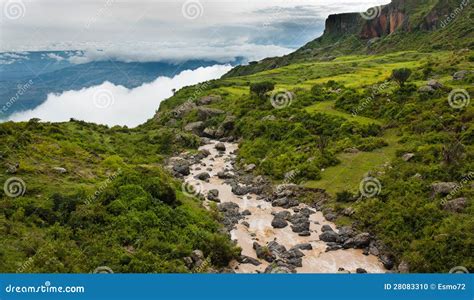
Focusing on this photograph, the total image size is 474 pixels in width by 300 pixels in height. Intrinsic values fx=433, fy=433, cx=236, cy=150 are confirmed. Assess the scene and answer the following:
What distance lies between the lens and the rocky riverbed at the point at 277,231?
30.9m

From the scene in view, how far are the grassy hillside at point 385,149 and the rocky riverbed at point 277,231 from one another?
1897mm

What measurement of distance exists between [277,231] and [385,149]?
733 inches

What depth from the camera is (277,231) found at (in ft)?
121

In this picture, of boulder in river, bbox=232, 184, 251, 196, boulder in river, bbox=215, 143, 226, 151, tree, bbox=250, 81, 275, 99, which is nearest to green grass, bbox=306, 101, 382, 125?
tree, bbox=250, 81, 275, 99

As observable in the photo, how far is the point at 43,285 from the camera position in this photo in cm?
1958

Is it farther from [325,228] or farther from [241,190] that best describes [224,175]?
[325,228]

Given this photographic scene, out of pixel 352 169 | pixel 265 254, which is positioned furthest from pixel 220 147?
pixel 265 254

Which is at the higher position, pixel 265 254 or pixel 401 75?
pixel 401 75

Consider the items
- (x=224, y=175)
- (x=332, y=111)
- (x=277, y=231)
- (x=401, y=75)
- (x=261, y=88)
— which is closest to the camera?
(x=277, y=231)

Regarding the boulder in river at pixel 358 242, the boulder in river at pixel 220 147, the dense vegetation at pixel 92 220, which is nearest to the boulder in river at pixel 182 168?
the boulder in river at pixel 220 147

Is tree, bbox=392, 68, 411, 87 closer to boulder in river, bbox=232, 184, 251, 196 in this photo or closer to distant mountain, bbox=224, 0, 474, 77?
boulder in river, bbox=232, 184, 251, 196

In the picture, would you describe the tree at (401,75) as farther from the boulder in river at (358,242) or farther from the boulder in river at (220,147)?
the boulder in river at (358,242)

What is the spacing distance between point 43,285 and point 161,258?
9.43m

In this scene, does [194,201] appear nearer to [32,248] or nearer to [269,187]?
[269,187]
